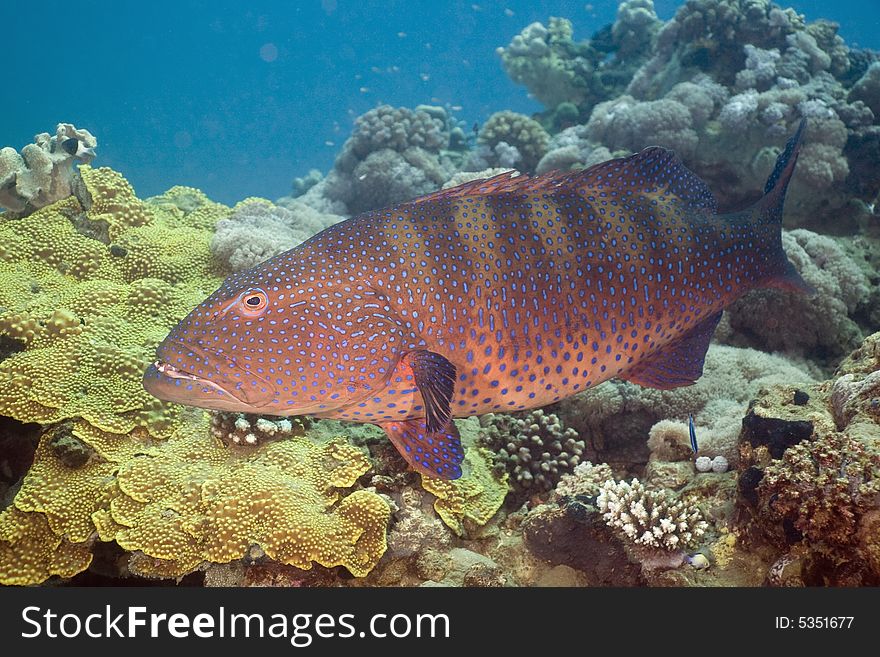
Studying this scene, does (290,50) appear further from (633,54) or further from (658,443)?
(658,443)

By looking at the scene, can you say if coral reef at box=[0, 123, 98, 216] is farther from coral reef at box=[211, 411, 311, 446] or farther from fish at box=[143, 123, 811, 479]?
fish at box=[143, 123, 811, 479]

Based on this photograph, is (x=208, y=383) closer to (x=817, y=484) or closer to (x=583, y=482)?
(x=583, y=482)

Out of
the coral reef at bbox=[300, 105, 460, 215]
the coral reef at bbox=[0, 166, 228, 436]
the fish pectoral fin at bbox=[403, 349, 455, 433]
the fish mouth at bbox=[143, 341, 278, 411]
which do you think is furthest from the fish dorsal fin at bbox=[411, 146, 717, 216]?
the coral reef at bbox=[300, 105, 460, 215]

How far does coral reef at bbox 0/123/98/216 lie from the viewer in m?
5.71

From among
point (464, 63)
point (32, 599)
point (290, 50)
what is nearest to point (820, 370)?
point (32, 599)

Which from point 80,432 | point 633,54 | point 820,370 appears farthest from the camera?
point 633,54

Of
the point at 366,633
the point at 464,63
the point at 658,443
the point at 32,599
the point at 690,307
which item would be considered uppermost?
the point at 464,63

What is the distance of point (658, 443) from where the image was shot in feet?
15.8

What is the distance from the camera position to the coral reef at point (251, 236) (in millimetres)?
5643

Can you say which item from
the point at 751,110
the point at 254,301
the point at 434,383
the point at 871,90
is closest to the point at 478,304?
the point at 434,383

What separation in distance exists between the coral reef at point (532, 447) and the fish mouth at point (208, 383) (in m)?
2.72

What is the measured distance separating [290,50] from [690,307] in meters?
166

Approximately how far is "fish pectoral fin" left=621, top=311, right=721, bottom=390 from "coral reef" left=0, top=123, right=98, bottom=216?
607cm

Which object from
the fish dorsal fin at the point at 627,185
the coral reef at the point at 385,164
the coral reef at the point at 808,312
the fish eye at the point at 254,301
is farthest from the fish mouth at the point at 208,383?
the coral reef at the point at 385,164
